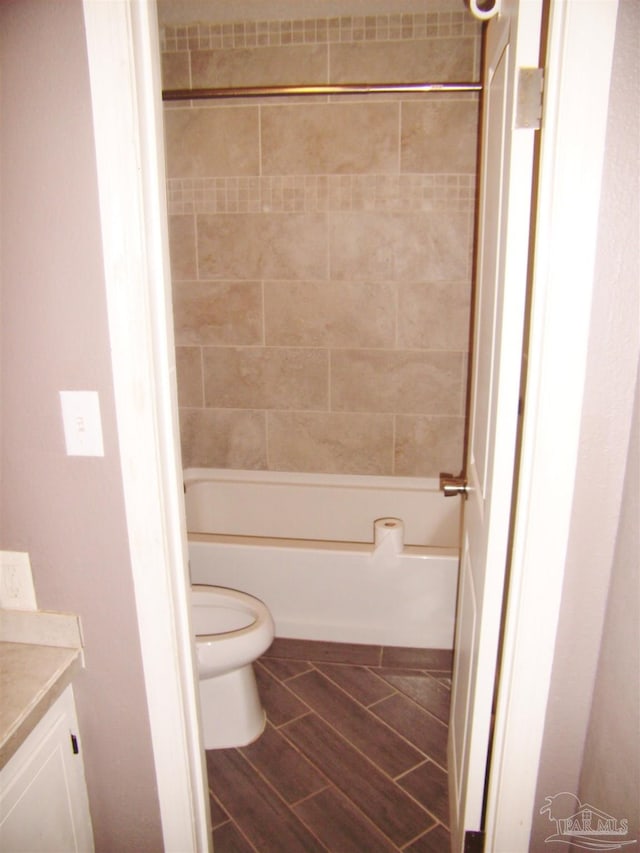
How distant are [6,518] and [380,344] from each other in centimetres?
194

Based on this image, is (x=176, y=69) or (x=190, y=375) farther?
(x=190, y=375)

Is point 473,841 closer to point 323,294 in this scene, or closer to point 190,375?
point 323,294

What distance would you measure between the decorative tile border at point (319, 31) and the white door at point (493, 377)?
4.14ft

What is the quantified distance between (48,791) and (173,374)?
0.81 metres

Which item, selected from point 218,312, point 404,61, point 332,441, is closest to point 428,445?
point 332,441

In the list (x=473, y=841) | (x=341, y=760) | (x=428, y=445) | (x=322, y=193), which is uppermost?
(x=322, y=193)

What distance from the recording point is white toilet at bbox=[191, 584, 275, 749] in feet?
6.16

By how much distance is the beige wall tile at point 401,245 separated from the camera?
2.61 metres

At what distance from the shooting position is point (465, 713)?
4.66 ft


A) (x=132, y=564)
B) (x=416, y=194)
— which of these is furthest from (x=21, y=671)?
(x=416, y=194)

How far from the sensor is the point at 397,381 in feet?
9.16

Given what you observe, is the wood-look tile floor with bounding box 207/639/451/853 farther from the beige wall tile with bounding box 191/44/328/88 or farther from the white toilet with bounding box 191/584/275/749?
the beige wall tile with bounding box 191/44/328/88

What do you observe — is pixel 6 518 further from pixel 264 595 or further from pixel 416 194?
pixel 416 194

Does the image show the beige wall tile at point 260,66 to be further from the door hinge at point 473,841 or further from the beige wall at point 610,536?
the door hinge at point 473,841
